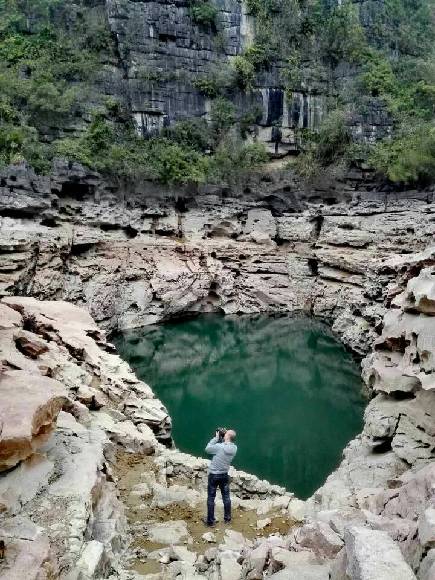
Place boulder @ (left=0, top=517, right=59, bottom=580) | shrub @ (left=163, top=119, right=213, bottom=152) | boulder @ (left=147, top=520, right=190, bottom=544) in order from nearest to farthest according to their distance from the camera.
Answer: boulder @ (left=0, top=517, right=59, bottom=580) < boulder @ (left=147, top=520, right=190, bottom=544) < shrub @ (left=163, top=119, right=213, bottom=152)

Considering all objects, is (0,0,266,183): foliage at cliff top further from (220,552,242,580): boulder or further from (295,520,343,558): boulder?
(295,520,343,558): boulder

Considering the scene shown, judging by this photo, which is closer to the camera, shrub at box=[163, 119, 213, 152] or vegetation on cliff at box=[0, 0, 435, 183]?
vegetation on cliff at box=[0, 0, 435, 183]

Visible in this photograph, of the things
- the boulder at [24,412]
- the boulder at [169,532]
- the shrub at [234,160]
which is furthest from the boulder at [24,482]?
the shrub at [234,160]

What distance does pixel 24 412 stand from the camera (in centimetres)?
655

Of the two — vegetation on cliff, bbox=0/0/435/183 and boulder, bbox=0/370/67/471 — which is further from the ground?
vegetation on cliff, bbox=0/0/435/183

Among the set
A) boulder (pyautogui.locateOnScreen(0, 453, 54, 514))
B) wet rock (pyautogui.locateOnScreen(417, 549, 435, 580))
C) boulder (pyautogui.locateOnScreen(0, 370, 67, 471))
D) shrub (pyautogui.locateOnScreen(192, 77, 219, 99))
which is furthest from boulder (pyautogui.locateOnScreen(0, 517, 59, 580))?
shrub (pyautogui.locateOnScreen(192, 77, 219, 99))

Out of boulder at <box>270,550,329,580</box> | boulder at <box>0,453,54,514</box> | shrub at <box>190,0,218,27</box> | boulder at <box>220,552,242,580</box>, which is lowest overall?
boulder at <box>220,552,242,580</box>

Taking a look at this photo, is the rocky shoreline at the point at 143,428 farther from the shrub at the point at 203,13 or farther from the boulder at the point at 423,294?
the shrub at the point at 203,13

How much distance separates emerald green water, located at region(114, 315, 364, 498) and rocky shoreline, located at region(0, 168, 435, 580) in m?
1.29

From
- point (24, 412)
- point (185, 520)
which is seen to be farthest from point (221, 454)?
point (24, 412)

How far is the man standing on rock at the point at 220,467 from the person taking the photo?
6816mm

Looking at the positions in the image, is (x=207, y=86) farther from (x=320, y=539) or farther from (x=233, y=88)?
(x=320, y=539)

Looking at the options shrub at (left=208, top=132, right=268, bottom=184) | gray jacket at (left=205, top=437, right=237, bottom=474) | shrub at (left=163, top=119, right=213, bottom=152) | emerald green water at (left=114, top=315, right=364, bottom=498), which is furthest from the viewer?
shrub at (left=163, top=119, right=213, bottom=152)

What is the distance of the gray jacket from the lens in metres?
6.80
